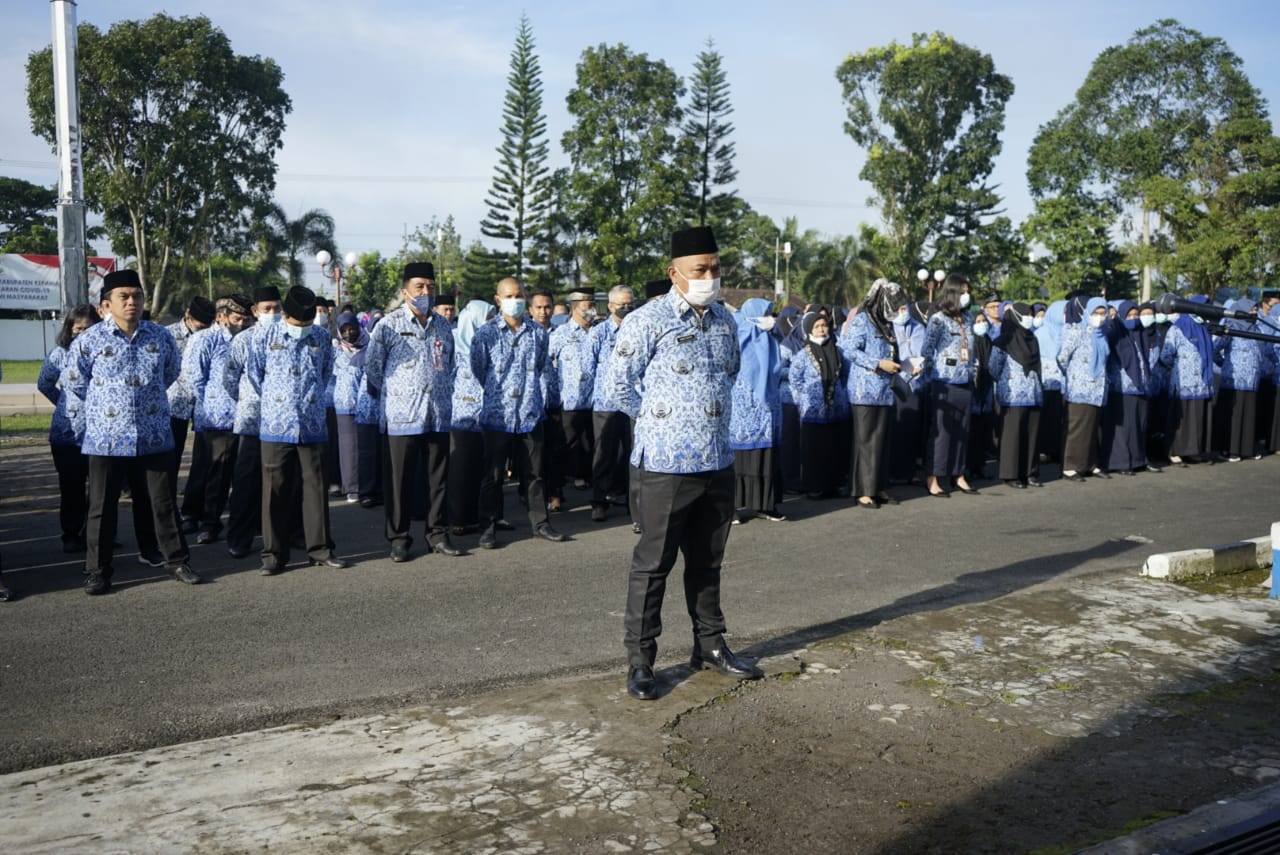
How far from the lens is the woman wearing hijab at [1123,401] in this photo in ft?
44.3

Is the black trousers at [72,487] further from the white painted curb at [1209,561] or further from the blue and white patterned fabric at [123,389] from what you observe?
the white painted curb at [1209,561]

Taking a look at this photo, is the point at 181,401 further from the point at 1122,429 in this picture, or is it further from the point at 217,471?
the point at 1122,429

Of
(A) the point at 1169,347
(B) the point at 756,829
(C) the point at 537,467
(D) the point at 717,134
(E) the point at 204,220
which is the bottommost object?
(B) the point at 756,829

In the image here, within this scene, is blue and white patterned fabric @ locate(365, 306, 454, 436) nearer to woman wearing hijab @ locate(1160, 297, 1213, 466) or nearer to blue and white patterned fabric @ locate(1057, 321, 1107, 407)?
blue and white patterned fabric @ locate(1057, 321, 1107, 407)

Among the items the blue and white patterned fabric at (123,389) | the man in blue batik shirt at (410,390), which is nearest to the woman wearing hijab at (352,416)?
the man in blue batik shirt at (410,390)

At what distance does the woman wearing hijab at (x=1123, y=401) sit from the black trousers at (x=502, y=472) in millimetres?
7760

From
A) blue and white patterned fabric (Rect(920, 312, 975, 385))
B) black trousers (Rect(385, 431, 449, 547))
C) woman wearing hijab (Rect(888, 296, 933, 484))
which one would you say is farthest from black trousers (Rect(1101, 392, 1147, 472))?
black trousers (Rect(385, 431, 449, 547))

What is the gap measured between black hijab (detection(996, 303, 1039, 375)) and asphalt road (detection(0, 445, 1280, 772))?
6.13 ft

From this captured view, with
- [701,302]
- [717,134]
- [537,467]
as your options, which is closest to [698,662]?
[701,302]

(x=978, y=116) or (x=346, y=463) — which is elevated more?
(x=978, y=116)

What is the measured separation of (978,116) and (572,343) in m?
47.2

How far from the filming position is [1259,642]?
616cm

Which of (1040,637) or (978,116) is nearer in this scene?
(1040,637)

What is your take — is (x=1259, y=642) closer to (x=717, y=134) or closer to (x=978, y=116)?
(x=717, y=134)
